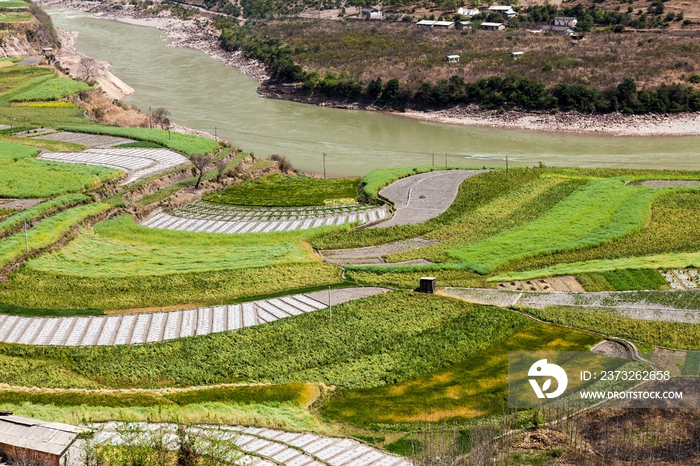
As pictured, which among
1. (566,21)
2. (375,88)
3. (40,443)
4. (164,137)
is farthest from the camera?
(566,21)

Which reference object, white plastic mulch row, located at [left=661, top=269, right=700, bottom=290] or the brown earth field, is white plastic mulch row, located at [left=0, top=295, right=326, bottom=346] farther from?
the brown earth field

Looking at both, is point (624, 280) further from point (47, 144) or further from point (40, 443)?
point (47, 144)

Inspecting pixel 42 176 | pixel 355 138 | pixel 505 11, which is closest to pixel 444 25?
pixel 505 11

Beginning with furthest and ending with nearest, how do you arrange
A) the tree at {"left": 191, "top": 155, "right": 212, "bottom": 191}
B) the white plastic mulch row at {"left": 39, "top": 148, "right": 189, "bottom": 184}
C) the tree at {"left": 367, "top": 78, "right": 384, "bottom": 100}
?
the tree at {"left": 367, "top": 78, "right": 384, "bottom": 100}
the white plastic mulch row at {"left": 39, "top": 148, "right": 189, "bottom": 184}
the tree at {"left": 191, "top": 155, "right": 212, "bottom": 191}

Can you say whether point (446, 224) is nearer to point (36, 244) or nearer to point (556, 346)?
point (556, 346)

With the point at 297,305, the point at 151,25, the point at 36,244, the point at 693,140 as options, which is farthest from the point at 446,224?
the point at 151,25

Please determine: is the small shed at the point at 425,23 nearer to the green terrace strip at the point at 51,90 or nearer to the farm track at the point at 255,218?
the green terrace strip at the point at 51,90

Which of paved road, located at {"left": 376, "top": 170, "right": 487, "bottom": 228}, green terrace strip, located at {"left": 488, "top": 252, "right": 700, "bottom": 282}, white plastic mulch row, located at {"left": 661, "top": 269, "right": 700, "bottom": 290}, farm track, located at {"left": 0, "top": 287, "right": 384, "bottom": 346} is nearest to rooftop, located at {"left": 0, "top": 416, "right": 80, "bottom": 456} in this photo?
farm track, located at {"left": 0, "top": 287, "right": 384, "bottom": 346}
